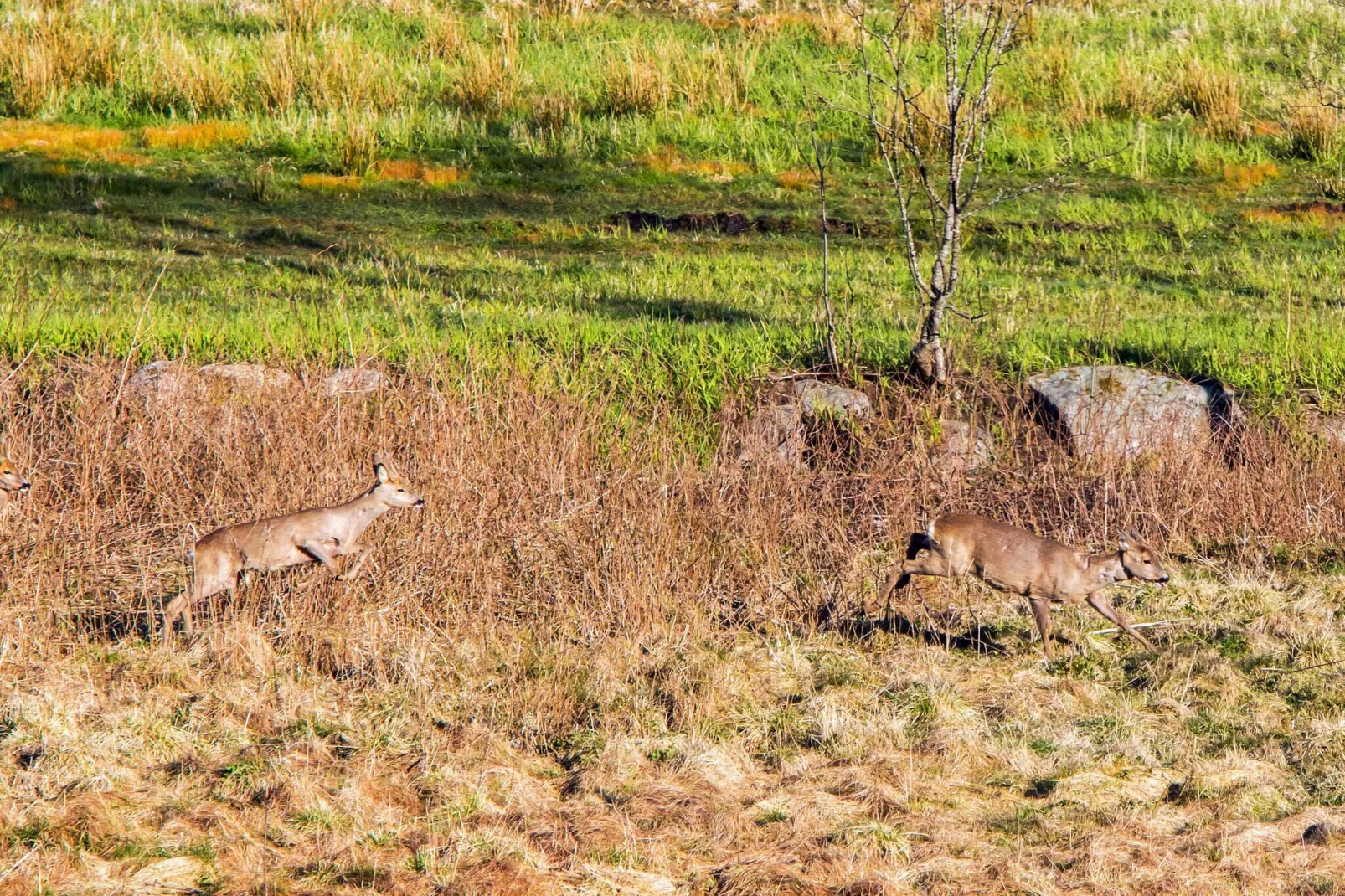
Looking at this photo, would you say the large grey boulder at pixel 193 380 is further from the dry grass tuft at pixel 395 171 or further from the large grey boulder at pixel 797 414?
the dry grass tuft at pixel 395 171

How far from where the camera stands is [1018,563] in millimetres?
8859

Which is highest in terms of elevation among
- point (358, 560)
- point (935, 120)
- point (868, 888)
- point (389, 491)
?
point (935, 120)

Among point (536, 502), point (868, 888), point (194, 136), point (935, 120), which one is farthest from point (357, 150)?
point (868, 888)

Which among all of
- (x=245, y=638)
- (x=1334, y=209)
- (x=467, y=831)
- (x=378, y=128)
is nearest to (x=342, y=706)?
(x=245, y=638)

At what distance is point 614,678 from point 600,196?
11013 mm

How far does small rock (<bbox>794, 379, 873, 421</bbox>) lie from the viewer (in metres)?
12.0

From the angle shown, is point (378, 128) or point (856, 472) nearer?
point (856, 472)

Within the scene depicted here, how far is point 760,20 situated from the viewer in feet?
81.7

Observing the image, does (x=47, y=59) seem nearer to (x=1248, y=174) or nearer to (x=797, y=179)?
(x=797, y=179)

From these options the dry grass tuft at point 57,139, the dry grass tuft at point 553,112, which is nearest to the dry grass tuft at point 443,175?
the dry grass tuft at point 553,112

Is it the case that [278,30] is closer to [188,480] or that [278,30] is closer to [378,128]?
[378,128]

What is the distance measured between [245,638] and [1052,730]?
13.1 ft

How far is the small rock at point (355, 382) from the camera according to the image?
35.5ft

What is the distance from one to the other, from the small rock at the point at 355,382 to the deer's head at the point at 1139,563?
4.72 m
